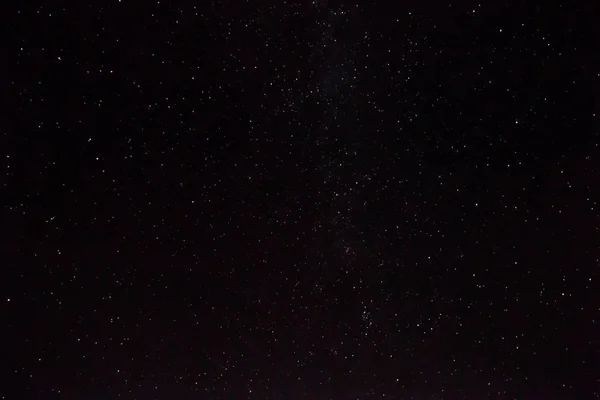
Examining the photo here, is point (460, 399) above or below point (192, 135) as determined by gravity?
below

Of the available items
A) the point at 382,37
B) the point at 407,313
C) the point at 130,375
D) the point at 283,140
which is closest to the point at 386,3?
the point at 382,37

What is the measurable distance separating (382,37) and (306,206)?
6.8 inches

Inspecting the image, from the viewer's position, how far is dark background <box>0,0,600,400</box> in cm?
49

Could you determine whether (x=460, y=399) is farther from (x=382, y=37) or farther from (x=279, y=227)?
(x=382, y=37)

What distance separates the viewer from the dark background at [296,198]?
1.61 feet

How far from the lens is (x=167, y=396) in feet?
1.69

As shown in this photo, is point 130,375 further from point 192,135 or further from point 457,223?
point 457,223

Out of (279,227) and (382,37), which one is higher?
(382,37)

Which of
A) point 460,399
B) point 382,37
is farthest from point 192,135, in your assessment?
point 460,399

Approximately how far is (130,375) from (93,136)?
23cm

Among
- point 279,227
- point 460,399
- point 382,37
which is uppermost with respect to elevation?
point 382,37

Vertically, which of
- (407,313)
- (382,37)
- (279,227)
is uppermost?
(382,37)

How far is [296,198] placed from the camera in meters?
0.51

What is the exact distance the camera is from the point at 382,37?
1.65ft
